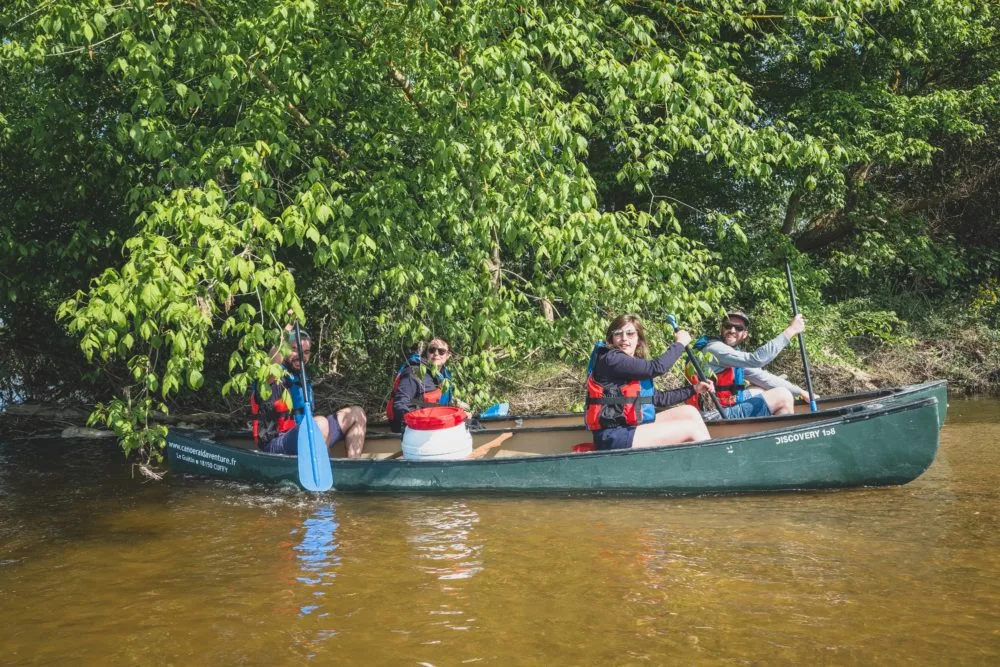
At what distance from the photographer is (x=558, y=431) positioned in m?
7.31

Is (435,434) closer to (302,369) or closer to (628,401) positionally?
(302,369)

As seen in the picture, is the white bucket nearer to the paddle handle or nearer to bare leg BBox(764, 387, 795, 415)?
the paddle handle

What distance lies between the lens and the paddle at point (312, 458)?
6.52 m

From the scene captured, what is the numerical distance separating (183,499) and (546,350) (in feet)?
15.8

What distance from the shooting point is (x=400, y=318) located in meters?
8.12

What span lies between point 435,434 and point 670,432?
175 cm

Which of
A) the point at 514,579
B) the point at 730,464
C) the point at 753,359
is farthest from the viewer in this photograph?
the point at 753,359

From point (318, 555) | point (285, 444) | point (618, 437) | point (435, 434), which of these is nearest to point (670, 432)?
point (618, 437)

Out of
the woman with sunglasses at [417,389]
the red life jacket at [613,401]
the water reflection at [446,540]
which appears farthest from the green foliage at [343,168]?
the water reflection at [446,540]

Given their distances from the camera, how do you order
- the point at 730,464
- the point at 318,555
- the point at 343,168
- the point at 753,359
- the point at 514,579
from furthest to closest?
the point at 343,168
the point at 753,359
the point at 730,464
the point at 318,555
the point at 514,579

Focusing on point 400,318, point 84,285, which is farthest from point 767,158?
point 84,285

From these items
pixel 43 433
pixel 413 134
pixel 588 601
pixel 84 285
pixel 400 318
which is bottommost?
pixel 588 601

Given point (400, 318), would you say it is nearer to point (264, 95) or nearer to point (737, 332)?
point (264, 95)

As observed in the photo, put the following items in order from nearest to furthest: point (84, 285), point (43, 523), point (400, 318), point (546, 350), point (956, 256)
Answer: point (43, 523)
point (400, 318)
point (84, 285)
point (546, 350)
point (956, 256)
